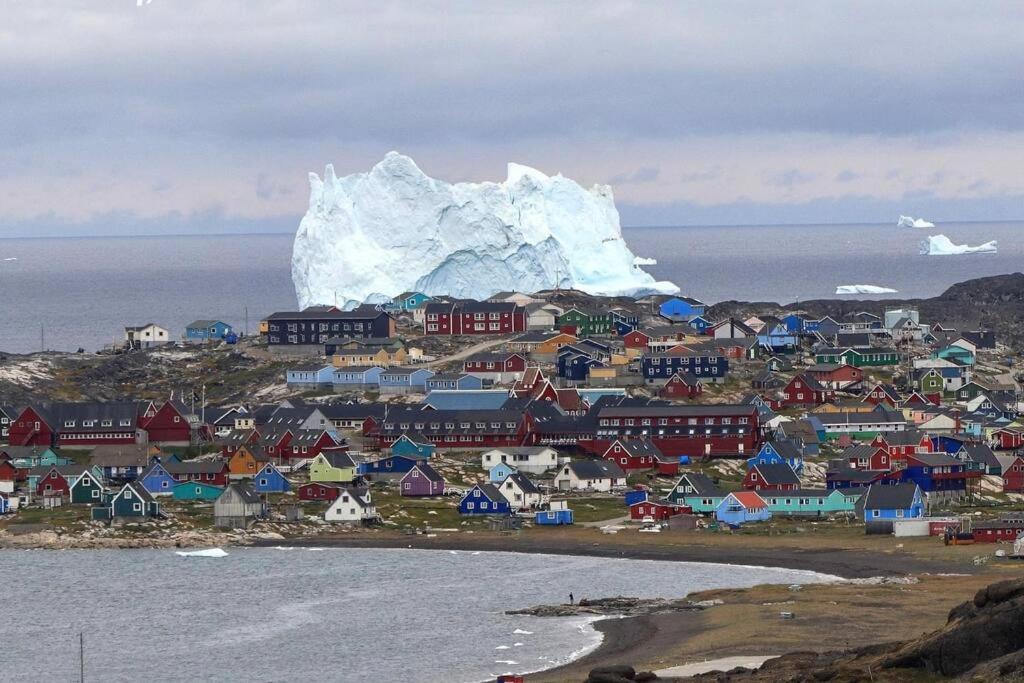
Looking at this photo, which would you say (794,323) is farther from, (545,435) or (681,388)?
(545,435)

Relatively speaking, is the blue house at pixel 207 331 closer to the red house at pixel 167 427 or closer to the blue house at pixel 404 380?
the blue house at pixel 404 380

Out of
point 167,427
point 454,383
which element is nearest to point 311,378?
point 454,383

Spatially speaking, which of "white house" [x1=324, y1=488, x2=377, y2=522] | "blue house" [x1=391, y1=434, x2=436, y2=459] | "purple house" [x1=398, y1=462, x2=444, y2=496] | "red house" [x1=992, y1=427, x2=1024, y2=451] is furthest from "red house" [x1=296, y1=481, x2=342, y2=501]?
"red house" [x1=992, y1=427, x2=1024, y2=451]

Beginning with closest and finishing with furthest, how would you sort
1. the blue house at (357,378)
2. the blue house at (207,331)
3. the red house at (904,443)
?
the red house at (904,443), the blue house at (357,378), the blue house at (207,331)

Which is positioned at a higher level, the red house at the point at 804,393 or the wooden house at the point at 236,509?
the red house at the point at 804,393

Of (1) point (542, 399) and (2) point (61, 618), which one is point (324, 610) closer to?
(2) point (61, 618)

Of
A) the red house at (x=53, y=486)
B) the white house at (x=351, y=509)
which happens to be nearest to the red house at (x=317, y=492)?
the white house at (x=351, y=509)
